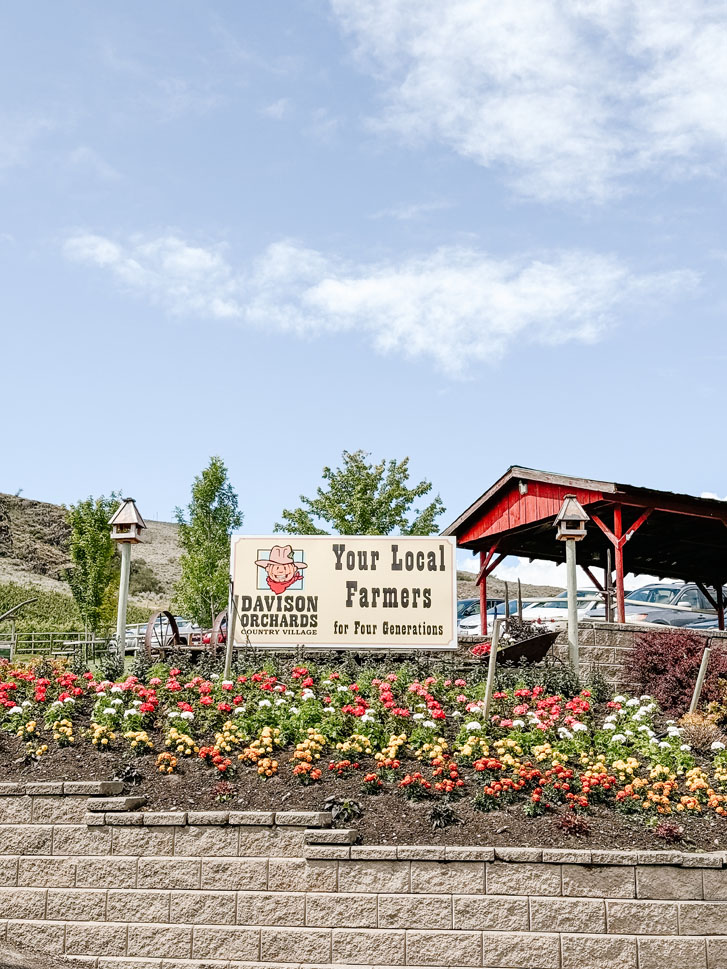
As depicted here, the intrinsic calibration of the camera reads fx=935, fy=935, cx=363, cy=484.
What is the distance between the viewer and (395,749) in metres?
10.1

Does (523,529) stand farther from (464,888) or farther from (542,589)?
(542,589)

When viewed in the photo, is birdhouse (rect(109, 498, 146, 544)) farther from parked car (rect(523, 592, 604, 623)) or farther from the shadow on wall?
parked car (rect(523, 592, 604, 623))

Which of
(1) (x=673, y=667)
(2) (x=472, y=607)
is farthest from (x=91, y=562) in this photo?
(1) (x=673, y=667)

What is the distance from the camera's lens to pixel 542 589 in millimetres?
54812

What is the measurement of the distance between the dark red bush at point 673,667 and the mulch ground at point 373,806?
3811 millimetres

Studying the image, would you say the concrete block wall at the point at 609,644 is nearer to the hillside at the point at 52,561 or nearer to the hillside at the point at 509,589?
the hillside at the point at 52,561

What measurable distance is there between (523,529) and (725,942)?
12474 millimetres

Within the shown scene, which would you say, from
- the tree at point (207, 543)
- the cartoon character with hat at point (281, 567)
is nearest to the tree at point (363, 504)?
the tree at point (207, 543)

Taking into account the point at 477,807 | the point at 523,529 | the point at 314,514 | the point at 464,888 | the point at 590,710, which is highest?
the point at 314,514

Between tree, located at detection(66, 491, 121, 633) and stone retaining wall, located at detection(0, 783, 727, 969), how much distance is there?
73.4 ft

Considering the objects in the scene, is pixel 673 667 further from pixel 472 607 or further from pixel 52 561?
pixel 52 561

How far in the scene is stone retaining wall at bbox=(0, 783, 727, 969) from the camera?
27.6ft

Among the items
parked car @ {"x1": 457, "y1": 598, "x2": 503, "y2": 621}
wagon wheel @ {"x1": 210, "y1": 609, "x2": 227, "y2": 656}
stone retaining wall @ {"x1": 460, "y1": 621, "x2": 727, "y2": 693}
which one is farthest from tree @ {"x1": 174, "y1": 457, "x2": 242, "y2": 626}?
stone retaining wall @ {"x1": 460, "y1": 621, "x2": 727, "y2": 693}

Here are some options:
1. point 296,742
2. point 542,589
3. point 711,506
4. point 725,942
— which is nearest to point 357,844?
point 296,742
